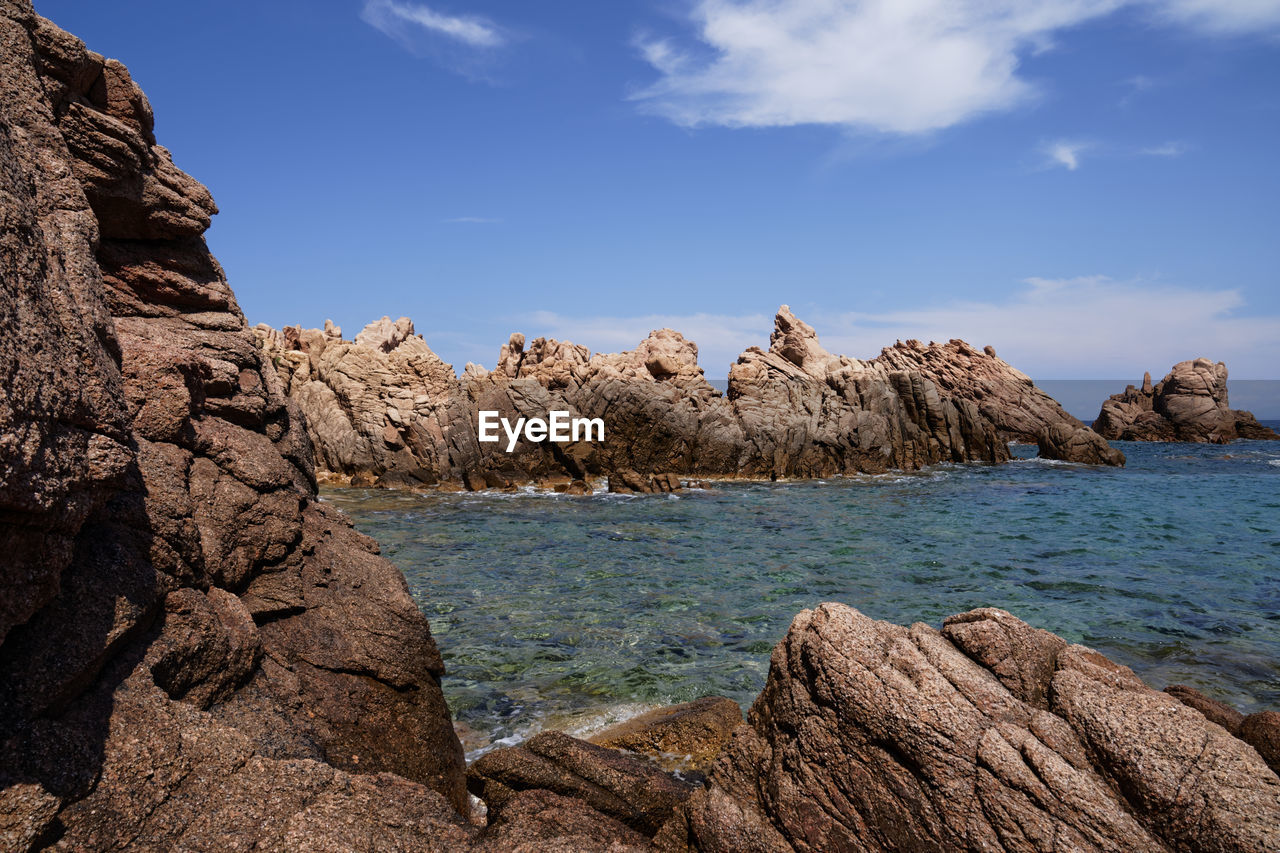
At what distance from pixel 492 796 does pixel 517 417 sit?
38509 millimetres

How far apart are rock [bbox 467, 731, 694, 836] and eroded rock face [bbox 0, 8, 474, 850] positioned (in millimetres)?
585

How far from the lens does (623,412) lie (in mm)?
46562

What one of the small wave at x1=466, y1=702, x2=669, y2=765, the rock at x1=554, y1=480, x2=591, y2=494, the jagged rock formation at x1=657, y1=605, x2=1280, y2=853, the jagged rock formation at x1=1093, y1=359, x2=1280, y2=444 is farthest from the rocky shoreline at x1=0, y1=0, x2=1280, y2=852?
the jagged rock formation at x1=1093, y1=359, x2=1280, y2=444

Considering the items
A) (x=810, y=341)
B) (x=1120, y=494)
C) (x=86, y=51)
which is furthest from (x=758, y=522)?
(x=810, y=341)

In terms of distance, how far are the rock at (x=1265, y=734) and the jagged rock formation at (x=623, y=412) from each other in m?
35.1

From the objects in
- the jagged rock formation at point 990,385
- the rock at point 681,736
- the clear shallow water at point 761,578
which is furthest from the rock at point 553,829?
the jagged rock formation at point 990,385

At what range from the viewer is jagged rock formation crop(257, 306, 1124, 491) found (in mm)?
44750

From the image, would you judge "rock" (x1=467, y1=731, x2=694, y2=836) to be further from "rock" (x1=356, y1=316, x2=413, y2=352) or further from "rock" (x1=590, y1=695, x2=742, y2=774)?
"rock" (x1=356, y1=316, x2=413, y2=352)

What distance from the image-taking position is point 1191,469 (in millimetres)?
54781

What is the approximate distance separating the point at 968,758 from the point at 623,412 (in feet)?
136

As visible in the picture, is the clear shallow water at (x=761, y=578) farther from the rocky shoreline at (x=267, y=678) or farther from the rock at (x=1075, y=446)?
the rock at (x=1075, y=446)

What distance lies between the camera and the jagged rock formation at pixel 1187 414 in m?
85.6

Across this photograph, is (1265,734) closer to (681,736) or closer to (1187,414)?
(681,736)

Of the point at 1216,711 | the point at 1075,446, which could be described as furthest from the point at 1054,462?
the point at 1216,711
